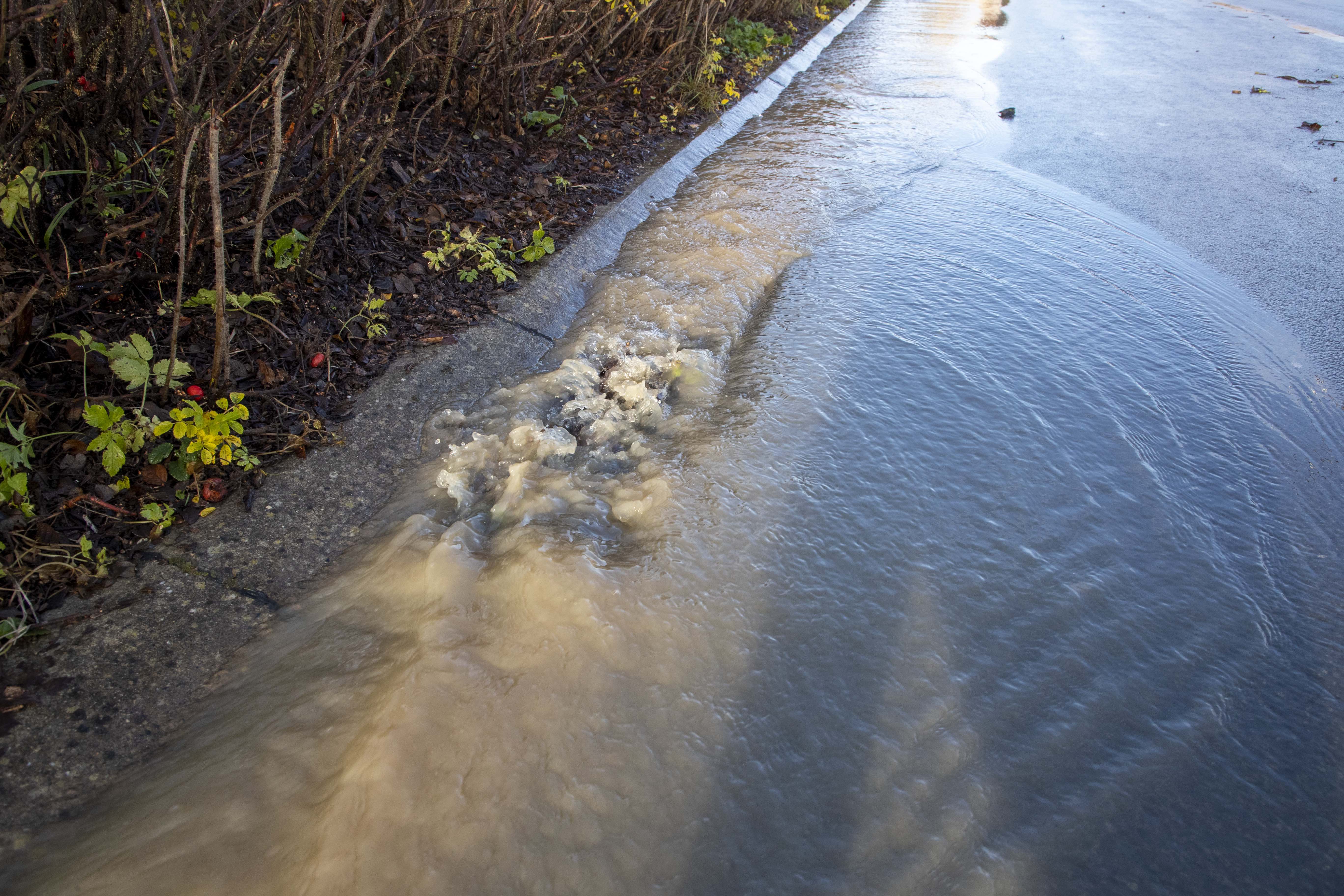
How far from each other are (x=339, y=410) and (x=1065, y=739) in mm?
2602

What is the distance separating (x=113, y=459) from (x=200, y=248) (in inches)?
35.5

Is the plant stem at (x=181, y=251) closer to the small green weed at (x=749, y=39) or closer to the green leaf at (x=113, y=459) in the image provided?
the green leaf at (x=113, y=459)

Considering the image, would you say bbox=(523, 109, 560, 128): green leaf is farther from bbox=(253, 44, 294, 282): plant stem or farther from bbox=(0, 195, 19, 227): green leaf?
bbox=(0, 195, 19, 227): green leaf

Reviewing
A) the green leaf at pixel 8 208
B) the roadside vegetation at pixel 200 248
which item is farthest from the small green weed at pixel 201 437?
the green leaf at pixel 8 208

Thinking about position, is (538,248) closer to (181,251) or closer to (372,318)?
(372,318)

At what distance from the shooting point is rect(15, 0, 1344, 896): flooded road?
1746 millimetres

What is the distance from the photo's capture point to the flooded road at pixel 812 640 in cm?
175

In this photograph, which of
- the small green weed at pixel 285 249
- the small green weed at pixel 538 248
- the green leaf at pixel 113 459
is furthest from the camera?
the small green weed at pixel 538 248

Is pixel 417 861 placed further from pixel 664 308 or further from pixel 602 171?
pixel 602 171

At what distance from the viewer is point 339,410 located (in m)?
2.79

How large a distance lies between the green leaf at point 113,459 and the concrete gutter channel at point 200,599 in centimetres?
24

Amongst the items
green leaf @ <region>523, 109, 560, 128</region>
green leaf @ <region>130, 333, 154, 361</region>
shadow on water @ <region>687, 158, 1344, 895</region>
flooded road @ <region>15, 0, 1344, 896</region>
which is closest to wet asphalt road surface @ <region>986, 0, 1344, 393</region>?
Answer: shadow on water @ <region>687, 158, 1344, 895</region>

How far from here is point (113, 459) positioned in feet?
7.14

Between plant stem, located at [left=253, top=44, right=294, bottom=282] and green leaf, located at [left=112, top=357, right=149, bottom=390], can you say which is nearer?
green leaf, located at [left=112, top=357, right=149, bottom=390]
